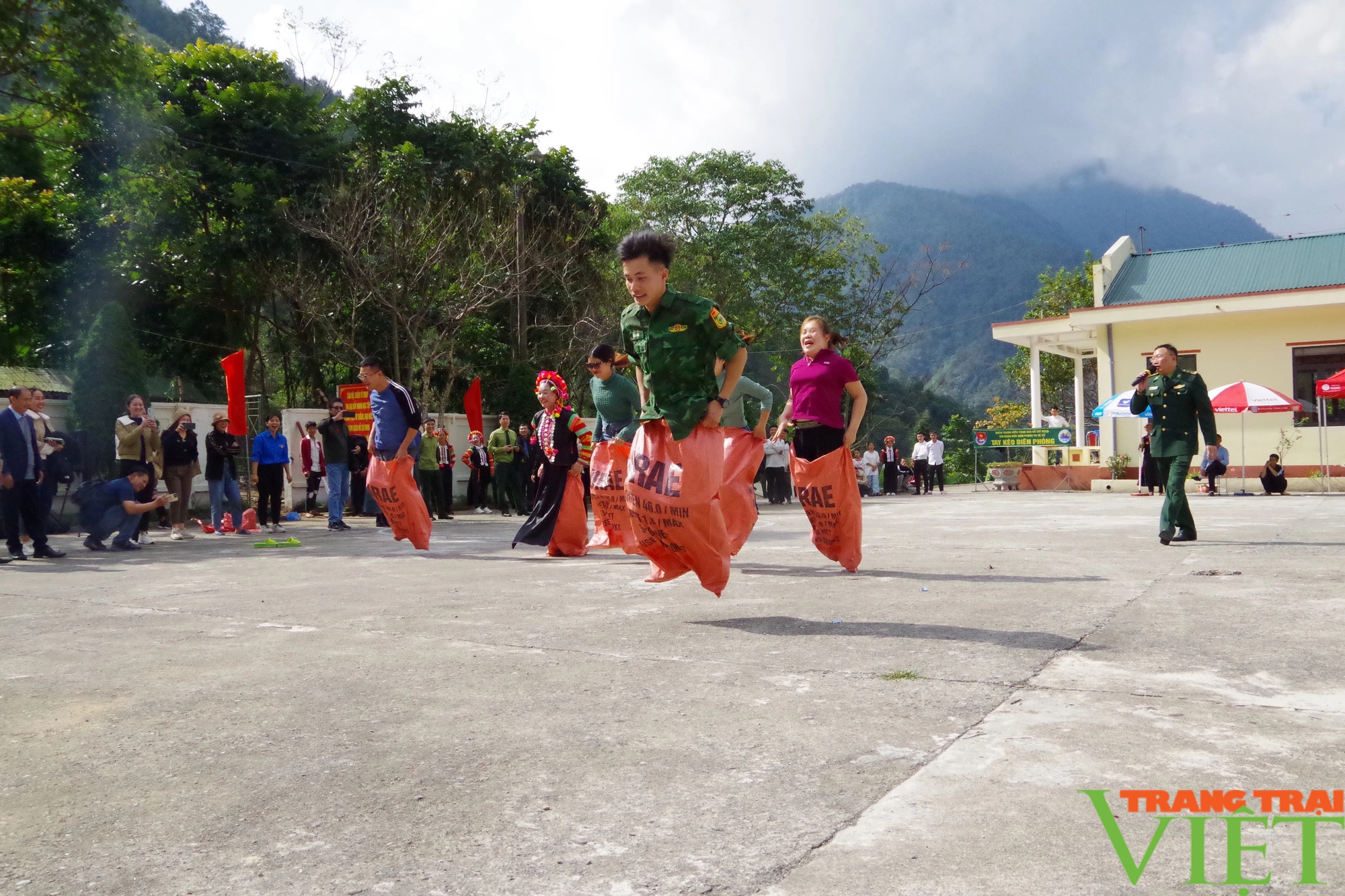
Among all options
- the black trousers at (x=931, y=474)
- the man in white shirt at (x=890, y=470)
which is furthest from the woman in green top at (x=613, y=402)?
the black trousers at (x=931, y=474)

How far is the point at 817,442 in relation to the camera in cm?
725

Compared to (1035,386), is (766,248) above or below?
above

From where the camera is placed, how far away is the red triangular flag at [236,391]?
16.4 meters

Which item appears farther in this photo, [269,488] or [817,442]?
[269,488]

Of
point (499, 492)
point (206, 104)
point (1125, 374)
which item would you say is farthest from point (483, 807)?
point (1125, 374)

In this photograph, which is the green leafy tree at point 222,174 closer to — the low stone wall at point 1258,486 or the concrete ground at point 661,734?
the concrete ground at point 661,734

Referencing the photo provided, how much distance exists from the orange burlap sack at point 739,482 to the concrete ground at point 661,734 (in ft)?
3.37

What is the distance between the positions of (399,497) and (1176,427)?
6833 millimetres

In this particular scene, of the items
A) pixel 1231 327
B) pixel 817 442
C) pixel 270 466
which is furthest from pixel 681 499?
pixel 1231 327

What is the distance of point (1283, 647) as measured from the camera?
14.0 ft

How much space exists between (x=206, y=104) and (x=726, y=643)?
2153 centimetres

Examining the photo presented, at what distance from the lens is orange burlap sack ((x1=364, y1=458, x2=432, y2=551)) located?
9883 mm

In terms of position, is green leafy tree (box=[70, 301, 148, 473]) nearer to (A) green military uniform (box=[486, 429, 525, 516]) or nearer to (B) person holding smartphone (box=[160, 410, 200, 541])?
(B) person holding smartphone (box=[160, 410, 200, 541])

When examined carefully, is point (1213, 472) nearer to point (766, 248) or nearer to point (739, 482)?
point (739, 482)
